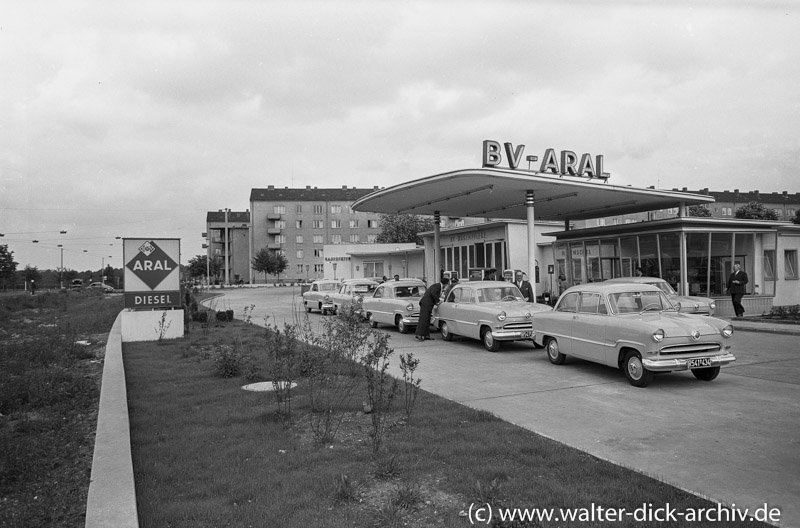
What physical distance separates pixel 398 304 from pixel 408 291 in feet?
3.12

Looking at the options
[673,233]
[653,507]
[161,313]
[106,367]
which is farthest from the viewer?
[673,233]

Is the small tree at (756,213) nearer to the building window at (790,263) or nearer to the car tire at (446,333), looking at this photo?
the building window at (790,263)

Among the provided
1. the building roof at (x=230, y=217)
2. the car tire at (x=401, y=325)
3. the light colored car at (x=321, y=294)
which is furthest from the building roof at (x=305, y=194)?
the car tire at (x=401, y=325)

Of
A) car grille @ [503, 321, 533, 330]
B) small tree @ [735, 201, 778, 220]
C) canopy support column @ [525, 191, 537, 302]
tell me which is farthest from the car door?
small tree @ [735, 201, 778, 220]

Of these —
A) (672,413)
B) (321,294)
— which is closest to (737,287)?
(672,413)

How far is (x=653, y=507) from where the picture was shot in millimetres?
4176

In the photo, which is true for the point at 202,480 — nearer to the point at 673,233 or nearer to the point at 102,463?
the point at 102,463

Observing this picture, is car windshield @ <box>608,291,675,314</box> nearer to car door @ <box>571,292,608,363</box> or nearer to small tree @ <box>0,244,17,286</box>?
car door @ <box>571,292,608,363</box>

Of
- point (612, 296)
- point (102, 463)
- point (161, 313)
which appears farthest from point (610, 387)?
point (161, 313)

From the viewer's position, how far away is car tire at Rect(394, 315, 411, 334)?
17.7 meters

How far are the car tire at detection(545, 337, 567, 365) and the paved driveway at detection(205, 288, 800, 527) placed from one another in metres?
0.21

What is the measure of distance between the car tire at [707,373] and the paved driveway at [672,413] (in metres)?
0.13

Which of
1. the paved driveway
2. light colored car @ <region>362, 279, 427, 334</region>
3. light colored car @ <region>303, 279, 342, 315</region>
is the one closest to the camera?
the paved driveway

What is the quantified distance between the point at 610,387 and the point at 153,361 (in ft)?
28.9
